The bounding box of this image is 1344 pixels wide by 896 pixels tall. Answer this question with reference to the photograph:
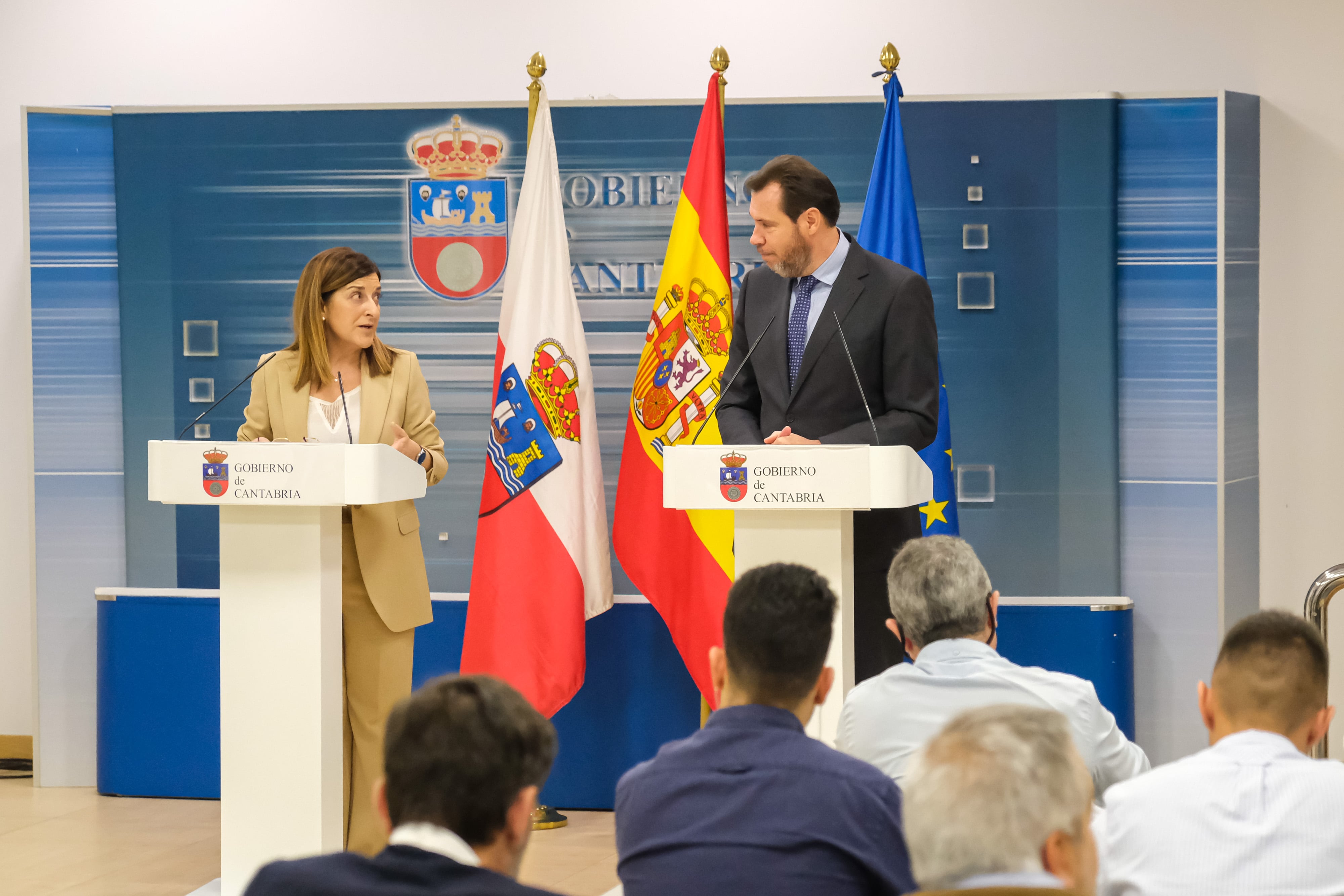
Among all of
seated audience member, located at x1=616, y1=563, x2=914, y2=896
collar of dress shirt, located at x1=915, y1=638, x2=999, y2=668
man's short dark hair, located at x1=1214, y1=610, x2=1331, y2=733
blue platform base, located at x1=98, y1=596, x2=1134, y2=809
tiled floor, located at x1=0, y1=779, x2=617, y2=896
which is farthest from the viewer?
blue platform base, located at x1=98, y1=596, x2=1134, y2=809

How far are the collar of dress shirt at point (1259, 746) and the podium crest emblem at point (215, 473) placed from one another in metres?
2.17

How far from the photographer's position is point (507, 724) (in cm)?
140

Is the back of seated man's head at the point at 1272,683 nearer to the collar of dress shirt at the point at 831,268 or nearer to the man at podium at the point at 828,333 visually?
the man at podium at the point at 828,333

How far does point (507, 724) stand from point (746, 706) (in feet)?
1.45

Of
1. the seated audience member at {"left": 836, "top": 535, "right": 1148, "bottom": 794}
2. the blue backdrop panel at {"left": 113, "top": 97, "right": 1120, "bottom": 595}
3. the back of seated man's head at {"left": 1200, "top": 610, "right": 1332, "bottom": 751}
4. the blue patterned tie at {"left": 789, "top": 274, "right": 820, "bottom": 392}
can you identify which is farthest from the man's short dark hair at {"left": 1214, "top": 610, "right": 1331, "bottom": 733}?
the blue backdrop panel at {"left": 113, "top": 97, "right": 1120, "bottom": 595}

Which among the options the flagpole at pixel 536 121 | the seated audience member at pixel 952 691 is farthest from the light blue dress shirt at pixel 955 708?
the flagpole at pixel 536 121

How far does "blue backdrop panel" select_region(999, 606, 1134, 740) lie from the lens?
4.48m

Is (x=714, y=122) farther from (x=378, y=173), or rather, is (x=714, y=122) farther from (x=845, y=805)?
(x=845, y=805)

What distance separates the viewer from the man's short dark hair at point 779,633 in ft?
5.96

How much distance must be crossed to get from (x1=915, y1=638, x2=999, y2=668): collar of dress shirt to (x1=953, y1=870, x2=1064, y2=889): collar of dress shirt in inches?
36.6

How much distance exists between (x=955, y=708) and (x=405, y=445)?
68.0 inches

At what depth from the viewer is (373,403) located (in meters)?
3.57

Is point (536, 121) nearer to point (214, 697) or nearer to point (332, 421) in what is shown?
point (332, 421)

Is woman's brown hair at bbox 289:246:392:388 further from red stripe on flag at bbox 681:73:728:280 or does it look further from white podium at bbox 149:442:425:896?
red stripe on flag at bbox 681:73:728:280
